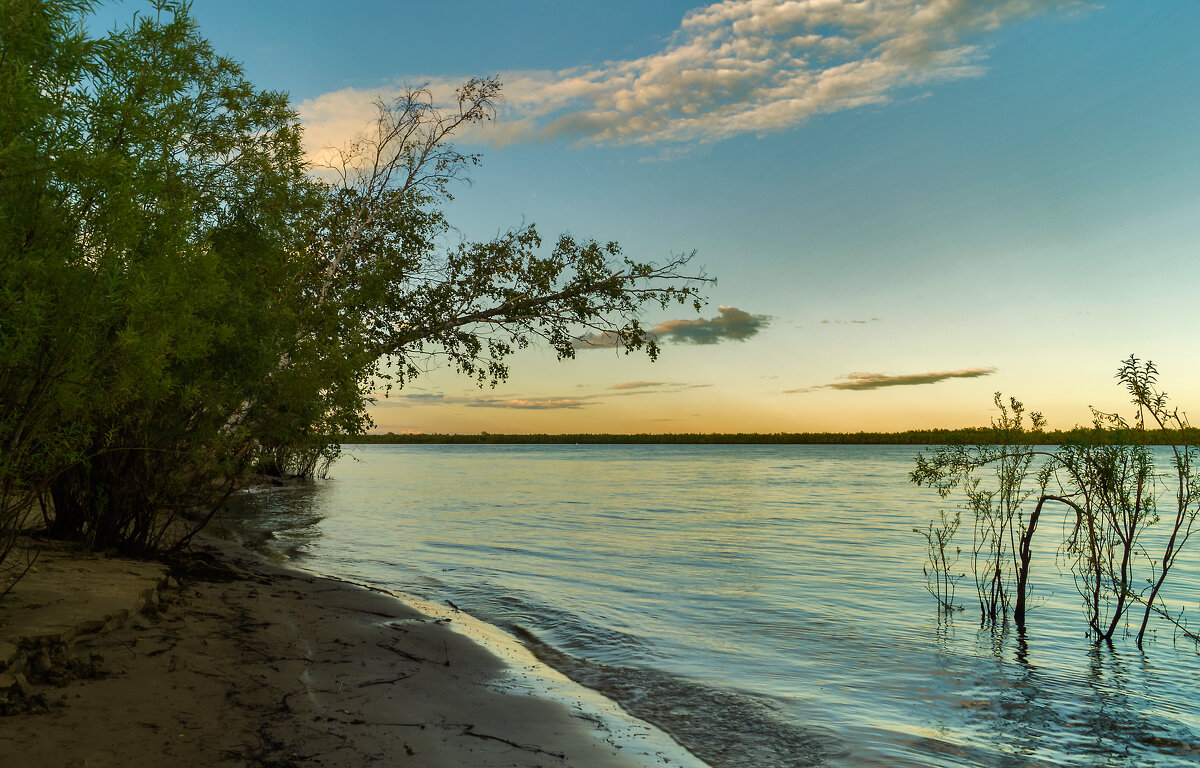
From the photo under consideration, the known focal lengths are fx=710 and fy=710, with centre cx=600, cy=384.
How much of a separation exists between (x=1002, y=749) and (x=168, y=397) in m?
8.98

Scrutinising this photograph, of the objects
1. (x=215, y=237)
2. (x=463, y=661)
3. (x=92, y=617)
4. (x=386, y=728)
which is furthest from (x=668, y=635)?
(x=215, y=237)

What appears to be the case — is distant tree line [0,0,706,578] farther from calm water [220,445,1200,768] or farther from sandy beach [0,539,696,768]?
calm water [220,445,1200,768]

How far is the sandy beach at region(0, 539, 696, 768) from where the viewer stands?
14.0ft

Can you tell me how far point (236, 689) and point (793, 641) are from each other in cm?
745

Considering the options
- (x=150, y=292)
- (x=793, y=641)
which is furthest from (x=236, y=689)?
(x=793, y=641)

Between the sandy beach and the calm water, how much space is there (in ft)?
4.80

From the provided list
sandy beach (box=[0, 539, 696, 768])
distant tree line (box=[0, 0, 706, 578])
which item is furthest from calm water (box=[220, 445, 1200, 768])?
distant tree line (box=[0, 0, 706, 578])

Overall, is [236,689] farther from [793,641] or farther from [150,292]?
[793,641]

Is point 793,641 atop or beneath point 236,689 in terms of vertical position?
beneath

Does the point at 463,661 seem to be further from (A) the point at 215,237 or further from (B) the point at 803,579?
(B) the point at 803,579

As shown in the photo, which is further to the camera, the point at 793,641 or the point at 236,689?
the point at 793,641

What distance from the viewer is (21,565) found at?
6.84m

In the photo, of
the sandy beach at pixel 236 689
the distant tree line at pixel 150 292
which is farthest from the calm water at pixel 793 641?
the distant tree line at pixel 150 292

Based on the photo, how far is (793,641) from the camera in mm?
10141
